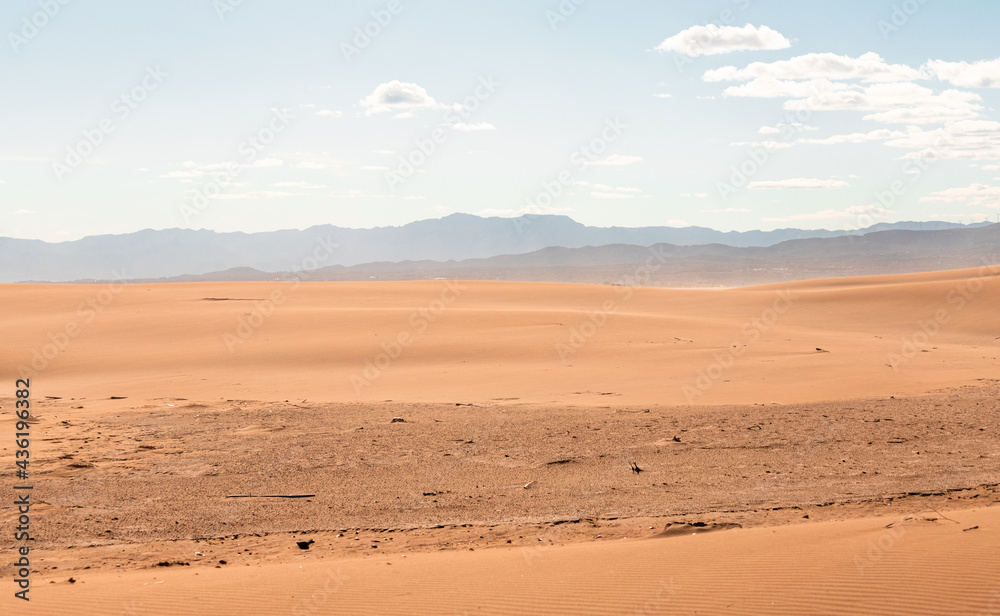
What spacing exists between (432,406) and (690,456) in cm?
558

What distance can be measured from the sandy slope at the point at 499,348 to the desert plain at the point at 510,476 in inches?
6.2

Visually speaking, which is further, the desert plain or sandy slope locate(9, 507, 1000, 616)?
the desert plain

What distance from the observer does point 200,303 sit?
110ft

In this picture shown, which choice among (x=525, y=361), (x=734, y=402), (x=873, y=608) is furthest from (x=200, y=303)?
(x=873, y=608)

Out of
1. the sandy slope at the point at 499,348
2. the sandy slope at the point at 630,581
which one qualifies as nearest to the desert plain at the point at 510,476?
the sandy slope at the point at 630,581

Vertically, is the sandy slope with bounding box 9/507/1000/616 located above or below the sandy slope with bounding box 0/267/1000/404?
below

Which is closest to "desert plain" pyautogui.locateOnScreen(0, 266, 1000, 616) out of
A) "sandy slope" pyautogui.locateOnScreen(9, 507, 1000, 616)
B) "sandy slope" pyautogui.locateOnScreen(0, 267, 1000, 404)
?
"sandy slope" pyautogui.locateOnScreen(9, 507, 1000, 616)

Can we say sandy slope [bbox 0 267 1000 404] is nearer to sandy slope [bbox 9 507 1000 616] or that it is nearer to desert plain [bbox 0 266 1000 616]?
desert plain [bbox 0 266 1000 616]

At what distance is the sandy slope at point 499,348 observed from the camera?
1631 centimetres

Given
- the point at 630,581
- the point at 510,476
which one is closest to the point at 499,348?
the point at 510,476

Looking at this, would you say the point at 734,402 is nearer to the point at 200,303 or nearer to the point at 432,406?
the point at 432,406

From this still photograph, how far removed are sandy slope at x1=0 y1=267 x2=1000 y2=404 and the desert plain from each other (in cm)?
16

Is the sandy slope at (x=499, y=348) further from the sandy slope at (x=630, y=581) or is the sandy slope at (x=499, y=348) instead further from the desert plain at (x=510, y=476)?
the sandy slope at (x=630, y=581)

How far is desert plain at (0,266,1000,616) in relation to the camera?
563 centimetres
